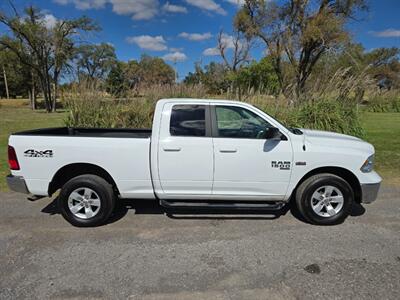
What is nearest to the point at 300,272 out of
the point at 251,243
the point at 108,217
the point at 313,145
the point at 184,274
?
the point at 251,243

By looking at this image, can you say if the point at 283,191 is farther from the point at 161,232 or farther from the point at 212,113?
the point at 161,232

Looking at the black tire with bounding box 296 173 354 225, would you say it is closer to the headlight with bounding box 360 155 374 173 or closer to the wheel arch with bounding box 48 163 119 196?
the headlight with bounding box 360 155 374 173

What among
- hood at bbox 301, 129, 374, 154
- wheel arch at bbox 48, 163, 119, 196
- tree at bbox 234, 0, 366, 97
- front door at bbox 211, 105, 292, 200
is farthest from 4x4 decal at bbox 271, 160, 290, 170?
tree at bbox 234, 0, 366, 97

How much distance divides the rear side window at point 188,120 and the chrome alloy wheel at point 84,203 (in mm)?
1467

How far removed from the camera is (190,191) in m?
4.07

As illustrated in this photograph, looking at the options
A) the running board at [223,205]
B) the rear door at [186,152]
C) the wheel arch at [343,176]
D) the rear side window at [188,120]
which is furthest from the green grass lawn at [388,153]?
the rear side window at [188,120]

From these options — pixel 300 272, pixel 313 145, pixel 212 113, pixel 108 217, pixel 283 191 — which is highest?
pixel 212 113

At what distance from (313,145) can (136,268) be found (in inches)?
111

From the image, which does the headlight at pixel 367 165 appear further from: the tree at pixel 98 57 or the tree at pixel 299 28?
the tree at pixel 98 57

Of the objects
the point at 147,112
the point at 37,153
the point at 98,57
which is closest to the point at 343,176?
the point at 37,153

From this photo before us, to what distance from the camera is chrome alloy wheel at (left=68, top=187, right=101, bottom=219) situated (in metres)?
3.99

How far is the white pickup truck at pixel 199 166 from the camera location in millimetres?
3893

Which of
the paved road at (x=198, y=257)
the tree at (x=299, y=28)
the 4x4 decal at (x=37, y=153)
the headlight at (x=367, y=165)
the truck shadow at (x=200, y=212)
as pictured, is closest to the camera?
the paved road at (x=198, y=257)

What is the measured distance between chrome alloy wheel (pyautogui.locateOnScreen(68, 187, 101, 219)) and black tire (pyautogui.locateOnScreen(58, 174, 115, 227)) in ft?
0.14
